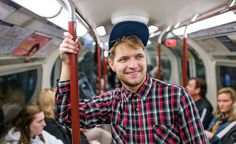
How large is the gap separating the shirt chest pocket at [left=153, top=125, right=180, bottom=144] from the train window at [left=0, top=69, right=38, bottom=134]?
2.69m

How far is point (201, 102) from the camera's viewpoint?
17.9ft

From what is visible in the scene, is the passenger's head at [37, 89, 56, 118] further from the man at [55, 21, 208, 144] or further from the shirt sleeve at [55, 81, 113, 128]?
Answer: the man at [55, 21, 208, 144]

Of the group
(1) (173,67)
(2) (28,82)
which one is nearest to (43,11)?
(2) (28,82)

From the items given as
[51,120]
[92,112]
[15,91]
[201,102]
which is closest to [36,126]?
[51,120]

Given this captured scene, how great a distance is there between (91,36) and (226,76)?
2880 millimetres

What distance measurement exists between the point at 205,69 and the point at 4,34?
4809 millimetres

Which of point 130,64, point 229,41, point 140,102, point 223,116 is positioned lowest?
point 223,116

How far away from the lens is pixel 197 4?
234 centimetres

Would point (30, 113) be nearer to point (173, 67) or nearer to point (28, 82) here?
point (28, 82)

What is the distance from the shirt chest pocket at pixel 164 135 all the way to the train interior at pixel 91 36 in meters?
0.80

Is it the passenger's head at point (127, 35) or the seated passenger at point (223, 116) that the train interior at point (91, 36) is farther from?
the seated passenger at point (223, 116)

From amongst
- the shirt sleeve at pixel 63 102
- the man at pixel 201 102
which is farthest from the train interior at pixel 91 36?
the man at pixel 201 102

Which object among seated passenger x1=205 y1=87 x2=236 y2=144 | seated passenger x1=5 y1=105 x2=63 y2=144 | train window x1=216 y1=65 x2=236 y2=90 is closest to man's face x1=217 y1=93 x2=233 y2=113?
seated passenger x1=205 y1=87 x2=236 y2=144

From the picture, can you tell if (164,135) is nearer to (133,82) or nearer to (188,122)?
(188,122)
